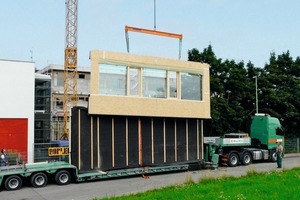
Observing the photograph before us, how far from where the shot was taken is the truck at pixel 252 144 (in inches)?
1017

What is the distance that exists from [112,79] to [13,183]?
7472 mm

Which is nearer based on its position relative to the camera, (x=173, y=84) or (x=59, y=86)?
(x=173, y=84)

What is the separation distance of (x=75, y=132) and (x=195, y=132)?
809 cm

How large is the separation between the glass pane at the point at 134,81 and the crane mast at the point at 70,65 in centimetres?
3818

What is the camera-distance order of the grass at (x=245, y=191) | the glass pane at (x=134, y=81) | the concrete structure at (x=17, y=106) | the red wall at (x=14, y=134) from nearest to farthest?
the grass at (x=245, y=191) → the glass pane at (x=134, y=81) → the red wall at (x=14, y=134) → the concrete structure at (x=17, y=106)

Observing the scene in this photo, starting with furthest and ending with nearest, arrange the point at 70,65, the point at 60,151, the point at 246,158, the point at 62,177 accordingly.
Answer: the point at 70,65 → the point at 246,158 → the point at 60,151 → the point at 62,177

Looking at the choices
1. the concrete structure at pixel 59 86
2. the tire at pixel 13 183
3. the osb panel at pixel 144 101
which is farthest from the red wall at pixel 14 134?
the concrete structure at pixel 59 86

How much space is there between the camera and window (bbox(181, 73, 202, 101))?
2389 centimetres

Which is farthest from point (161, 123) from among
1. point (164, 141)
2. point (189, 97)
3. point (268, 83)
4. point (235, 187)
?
point (268, 83)

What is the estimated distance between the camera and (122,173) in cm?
2077

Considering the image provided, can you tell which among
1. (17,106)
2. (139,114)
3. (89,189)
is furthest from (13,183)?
(17,106)

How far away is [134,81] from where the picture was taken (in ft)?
72.3

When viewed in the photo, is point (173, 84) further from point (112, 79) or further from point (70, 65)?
point (70, 65)

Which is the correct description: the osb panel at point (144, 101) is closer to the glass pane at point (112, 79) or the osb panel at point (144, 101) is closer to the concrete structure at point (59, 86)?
the glass pane at point (112, 79)
